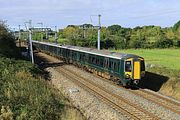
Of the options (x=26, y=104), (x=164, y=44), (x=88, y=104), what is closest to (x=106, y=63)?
(x=88, y=104)

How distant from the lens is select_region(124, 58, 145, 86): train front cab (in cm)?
2353

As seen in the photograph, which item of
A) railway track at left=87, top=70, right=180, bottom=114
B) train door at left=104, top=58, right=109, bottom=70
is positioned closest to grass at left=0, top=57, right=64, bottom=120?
railway track at left=87, top=70, right=180, bottom=114

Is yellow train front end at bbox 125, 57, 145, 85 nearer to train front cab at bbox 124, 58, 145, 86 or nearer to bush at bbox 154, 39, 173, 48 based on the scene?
train front cab at bbox 124, 58, 145, 86

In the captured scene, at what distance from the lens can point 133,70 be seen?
77.3 feet

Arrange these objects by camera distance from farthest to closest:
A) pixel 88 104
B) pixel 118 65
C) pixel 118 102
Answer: pixel 118 65 < pixel 118 102 < pixel 88 104

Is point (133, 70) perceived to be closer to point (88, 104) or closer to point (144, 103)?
point (144, 103)

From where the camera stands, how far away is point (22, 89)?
60.5 ft

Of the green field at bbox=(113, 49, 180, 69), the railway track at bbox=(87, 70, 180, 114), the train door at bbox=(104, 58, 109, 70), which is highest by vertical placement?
the train door at bbox=(104, 58, 109, 70)

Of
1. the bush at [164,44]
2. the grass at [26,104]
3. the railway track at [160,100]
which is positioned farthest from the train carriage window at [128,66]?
the bush at [164,44]

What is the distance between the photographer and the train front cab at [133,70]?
23.5 meters

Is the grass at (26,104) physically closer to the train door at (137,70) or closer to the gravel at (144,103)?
the gravel at (144,103)

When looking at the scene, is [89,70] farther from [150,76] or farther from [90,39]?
[90,39]

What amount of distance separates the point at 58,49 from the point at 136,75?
28.3m

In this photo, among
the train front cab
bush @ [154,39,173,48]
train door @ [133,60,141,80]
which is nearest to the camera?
the train front cab
